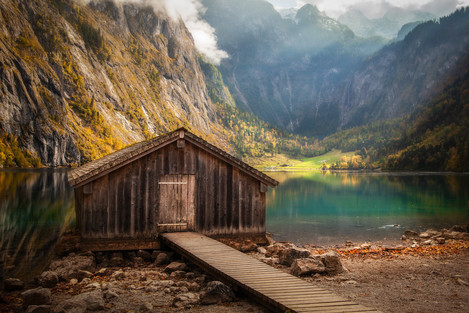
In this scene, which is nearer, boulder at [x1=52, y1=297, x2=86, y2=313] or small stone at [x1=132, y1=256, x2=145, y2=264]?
boulder at [x1=52, y1=297, x2=86, y2=313]

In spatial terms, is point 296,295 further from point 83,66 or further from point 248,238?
point 83,66

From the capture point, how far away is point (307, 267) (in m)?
13.3

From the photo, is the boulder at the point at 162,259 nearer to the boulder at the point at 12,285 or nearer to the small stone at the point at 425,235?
the boulder at the point at 12,285

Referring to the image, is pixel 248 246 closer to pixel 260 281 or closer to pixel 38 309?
pixel 260 281

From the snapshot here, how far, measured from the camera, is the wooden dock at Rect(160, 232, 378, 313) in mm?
8539

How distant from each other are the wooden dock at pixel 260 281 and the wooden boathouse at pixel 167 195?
1.88 meters

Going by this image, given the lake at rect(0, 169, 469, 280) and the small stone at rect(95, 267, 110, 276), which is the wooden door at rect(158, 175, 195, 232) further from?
the lake at rect(0, 169, 469, 280)

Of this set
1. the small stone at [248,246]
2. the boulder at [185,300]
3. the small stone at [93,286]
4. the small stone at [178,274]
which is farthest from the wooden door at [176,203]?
the boulder at [185,300]

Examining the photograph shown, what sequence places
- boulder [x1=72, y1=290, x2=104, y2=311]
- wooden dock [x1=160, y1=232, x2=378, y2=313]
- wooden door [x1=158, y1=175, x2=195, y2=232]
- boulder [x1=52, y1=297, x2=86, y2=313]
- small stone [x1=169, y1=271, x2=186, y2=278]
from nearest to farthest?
wooden dock [x1=160, y1=232, x2=378, y2=313], boulder [x1=52, y1=297, x2=86, y2=313], boulder [x1=72, y1=290, x2=104, y2=311], small stone [x1=169, y1=271, x2=186, y2=278], wooden door [x1=158, y1=175, x2=195, y2=232]

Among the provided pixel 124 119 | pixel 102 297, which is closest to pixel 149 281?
pixel 102 297

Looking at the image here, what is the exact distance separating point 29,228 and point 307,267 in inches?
841

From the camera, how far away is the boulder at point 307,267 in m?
13.2

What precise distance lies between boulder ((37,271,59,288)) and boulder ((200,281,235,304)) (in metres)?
5.06

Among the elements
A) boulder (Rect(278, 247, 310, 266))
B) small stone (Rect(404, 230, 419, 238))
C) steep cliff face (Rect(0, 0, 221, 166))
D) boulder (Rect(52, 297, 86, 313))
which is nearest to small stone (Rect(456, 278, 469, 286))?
boulder (Rect(278, 247, 310, 266))
